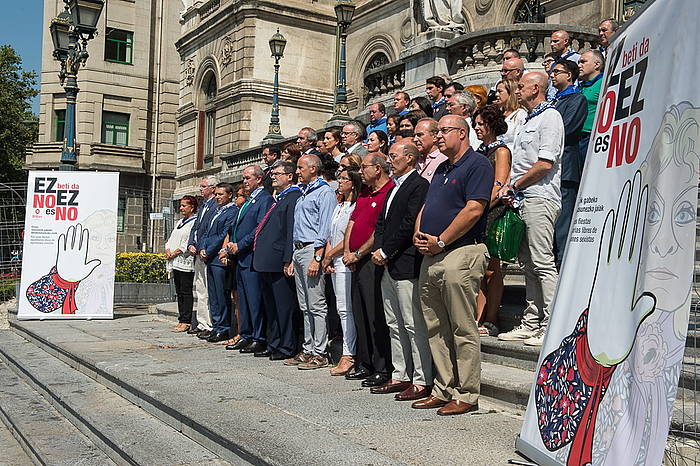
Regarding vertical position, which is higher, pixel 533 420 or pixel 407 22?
pixel 407 22

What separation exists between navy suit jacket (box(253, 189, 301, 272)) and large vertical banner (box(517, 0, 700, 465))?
180 inches

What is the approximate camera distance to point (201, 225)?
10742 millimetres

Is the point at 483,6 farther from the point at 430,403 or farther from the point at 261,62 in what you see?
the point at 430,403

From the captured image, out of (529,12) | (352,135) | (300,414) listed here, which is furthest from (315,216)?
(529,12)

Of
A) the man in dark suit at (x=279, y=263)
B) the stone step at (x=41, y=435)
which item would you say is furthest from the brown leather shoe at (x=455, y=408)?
the man in dark suit at (x=279, y=263)

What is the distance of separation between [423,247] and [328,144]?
4128mm

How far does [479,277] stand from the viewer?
586 cm

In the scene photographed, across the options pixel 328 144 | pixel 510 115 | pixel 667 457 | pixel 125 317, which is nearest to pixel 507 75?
pixel 510 115

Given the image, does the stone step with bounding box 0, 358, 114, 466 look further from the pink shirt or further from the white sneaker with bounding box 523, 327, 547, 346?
the pink shirt

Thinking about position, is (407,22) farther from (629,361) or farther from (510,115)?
(629,361)

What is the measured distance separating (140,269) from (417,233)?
13.6m

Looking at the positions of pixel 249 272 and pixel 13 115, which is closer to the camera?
pixel 249 272

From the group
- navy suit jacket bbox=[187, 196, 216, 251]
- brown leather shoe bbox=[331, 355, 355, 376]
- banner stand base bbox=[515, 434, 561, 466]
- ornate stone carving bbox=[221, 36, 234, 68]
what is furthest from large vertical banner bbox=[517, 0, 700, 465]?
ornate stone carving bbox=[221, 36, 234, 68]

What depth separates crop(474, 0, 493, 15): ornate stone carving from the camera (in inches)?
963
